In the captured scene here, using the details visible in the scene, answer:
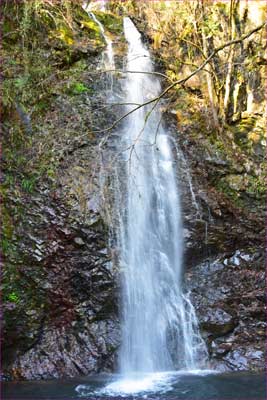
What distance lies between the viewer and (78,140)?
7.41 metres

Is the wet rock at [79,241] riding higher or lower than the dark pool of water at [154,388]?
higher

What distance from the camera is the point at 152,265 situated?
675 cm

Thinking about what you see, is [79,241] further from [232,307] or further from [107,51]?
[107,51]

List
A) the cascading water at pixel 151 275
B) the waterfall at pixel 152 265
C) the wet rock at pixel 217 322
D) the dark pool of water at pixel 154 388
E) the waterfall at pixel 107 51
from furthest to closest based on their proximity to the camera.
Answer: the waterfall at pixel 107 51
the wet rock at pixel 217 322
the waterfall at pixel 152 265
the cascading water at pixel 151 275
the dark pool of water at pixel 154 388

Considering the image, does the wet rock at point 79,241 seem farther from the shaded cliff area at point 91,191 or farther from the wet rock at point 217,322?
the wet rock at point 217,322

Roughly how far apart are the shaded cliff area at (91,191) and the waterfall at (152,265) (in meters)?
0.19

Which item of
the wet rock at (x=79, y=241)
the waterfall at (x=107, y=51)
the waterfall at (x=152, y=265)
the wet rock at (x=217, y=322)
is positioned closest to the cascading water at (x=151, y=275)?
the waterfall at (x=152, y=265)

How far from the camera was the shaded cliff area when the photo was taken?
6.08 m

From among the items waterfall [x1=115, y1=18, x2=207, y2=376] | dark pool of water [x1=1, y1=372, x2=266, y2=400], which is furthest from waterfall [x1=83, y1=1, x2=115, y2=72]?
dark pool of water [x1=1, y1=372, x2=266, y2=400]

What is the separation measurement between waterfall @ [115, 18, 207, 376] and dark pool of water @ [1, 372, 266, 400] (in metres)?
0.48

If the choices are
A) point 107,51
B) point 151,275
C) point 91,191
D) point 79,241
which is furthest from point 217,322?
point 107,51

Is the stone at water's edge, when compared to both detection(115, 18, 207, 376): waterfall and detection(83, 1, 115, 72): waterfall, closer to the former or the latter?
detection(115, 18, 207, 376): waterfall

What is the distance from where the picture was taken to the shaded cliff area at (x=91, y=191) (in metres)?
6.08

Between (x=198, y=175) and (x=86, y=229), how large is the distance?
2445 mm
